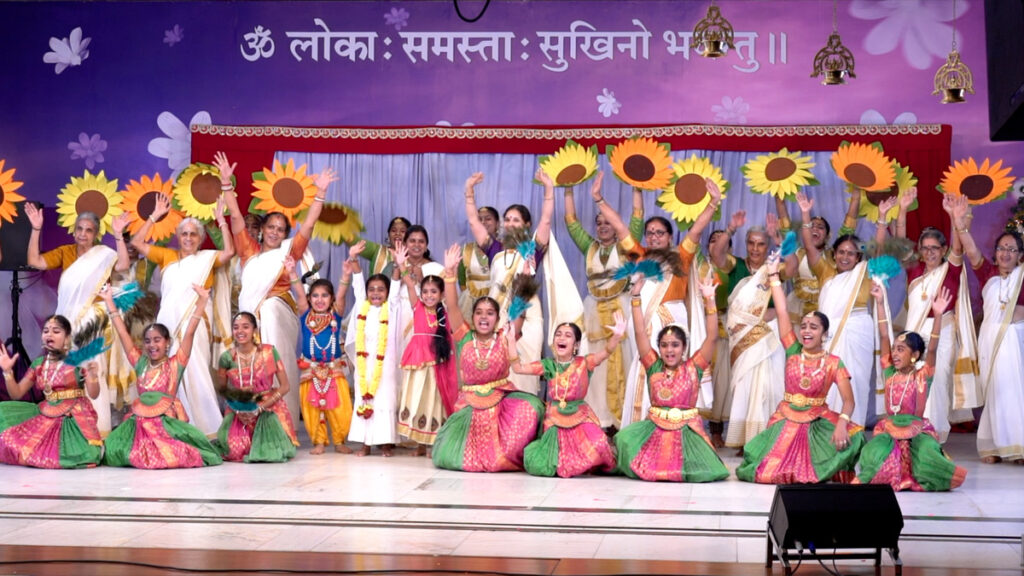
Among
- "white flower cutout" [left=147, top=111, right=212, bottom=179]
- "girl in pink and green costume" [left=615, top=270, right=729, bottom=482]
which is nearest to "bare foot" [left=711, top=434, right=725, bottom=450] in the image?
"girl in pink and green costume" [left=615, top=270, right=729, bottom=482]

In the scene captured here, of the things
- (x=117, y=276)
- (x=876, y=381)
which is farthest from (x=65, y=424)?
(x=876, y=381)

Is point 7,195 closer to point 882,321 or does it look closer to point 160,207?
point 160,207

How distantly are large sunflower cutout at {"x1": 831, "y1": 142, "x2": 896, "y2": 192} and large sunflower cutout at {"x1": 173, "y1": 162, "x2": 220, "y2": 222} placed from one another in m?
3.75

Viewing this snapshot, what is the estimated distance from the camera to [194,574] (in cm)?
439

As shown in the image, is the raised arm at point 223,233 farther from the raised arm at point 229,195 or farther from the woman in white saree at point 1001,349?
the woman in white saree at point 1001,349

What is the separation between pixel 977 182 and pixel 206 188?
15.1ft

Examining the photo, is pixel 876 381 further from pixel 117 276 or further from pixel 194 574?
pixel 194 574

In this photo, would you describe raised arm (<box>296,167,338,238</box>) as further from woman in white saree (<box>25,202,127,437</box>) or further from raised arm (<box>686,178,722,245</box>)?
raised arm (<box>686,178,722,245</box>)

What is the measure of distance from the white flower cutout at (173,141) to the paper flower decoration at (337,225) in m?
1.31

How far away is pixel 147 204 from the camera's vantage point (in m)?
8.46

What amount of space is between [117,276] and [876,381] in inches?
184

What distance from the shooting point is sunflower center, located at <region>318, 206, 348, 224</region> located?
8852 mm

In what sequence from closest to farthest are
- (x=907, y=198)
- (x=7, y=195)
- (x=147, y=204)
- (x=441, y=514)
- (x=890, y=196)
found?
(x=441, y=514) < (x=7, y=195) < (x=907, y=198) < (x=890, y=196) < (x=147, y=204)

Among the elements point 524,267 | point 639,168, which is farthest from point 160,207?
point 639,168
